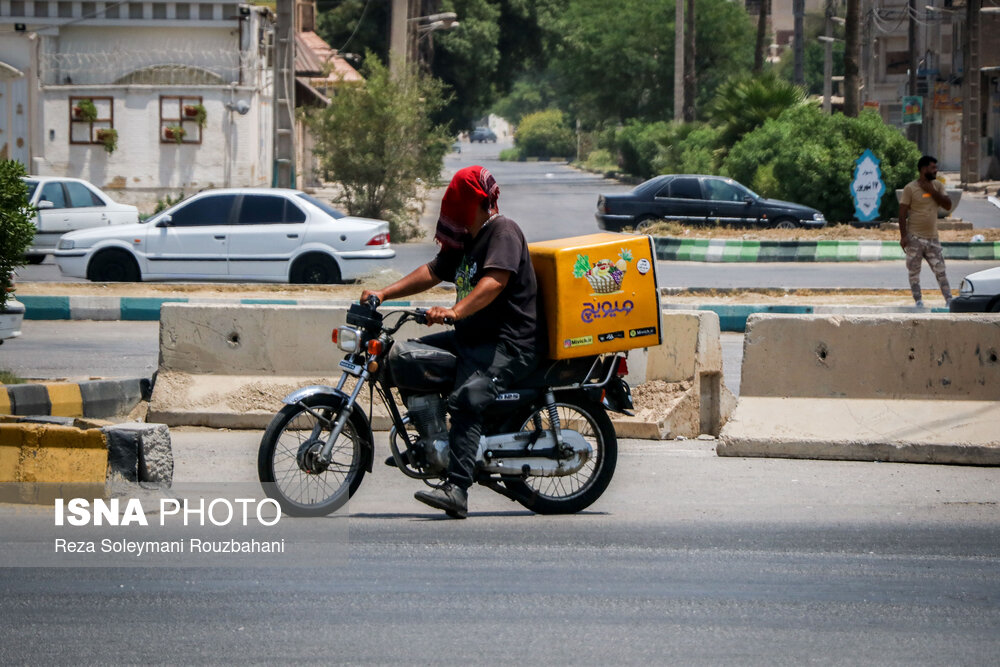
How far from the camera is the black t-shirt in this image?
6.33 m

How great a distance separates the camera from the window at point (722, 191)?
97.6ft

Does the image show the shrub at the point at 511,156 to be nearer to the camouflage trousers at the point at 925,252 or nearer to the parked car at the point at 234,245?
the parked car at the point at 234,245

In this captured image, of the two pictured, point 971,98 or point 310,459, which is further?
point 971,98

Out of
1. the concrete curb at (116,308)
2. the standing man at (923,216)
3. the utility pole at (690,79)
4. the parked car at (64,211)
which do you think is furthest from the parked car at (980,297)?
the utility pole at (690,79)

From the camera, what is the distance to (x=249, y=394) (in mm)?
8984

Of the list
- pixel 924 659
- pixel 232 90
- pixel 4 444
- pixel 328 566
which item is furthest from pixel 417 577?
pixel 232 90

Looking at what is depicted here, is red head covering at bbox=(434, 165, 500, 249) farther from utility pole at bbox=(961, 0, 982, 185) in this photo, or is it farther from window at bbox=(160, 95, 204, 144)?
utility pole at bbox=(961, 0, 982, 185)

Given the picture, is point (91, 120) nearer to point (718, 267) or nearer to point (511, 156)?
point (718, 267)

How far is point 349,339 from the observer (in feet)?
20.7

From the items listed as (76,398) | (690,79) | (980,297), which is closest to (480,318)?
(76,398)

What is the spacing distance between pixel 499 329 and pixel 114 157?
90.3 feet

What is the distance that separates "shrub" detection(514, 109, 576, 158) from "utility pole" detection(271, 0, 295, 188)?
70874mm

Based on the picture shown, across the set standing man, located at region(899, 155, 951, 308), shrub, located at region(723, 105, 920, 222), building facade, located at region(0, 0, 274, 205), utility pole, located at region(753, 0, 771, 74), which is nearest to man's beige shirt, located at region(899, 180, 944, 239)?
standing man, located at region(899, 155, 951, 308)

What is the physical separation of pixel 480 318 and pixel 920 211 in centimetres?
1015
